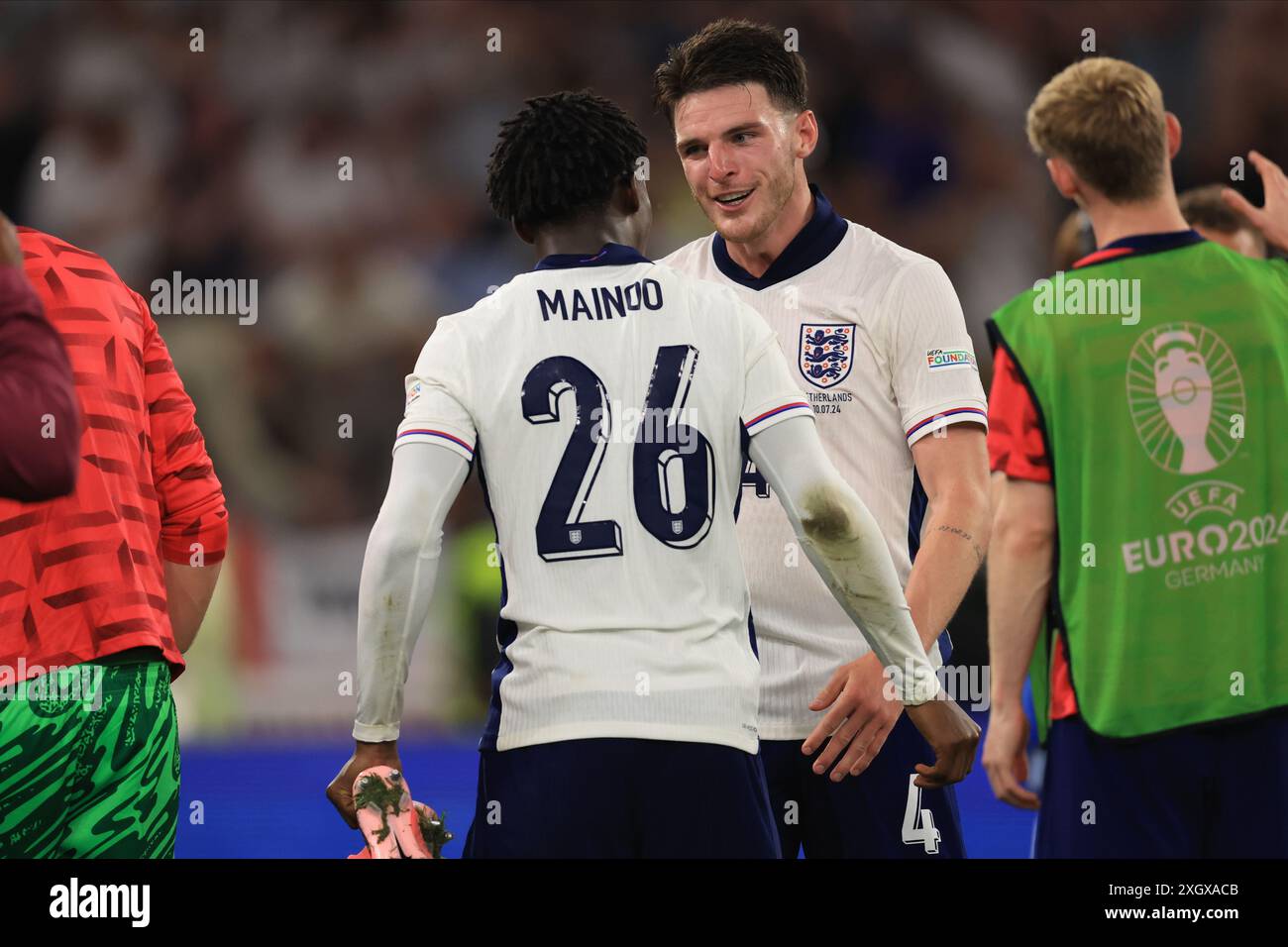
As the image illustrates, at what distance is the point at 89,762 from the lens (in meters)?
2.63

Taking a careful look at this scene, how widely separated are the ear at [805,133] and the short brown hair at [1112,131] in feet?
1.74

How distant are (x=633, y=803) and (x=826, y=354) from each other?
1221mm

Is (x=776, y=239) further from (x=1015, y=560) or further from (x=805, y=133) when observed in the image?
(x=1015, y=560)

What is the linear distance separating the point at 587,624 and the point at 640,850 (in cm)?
38

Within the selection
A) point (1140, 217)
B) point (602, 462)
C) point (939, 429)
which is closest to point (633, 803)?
point (602, 462)

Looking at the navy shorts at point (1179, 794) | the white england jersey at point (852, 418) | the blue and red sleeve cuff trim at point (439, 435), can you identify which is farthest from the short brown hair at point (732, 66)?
the navy shorts at point (1179, 794)

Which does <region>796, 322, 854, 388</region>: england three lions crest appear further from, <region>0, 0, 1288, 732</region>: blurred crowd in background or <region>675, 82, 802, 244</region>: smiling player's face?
<region>0, 0, 1288, 732</region>: blurred crowd in background

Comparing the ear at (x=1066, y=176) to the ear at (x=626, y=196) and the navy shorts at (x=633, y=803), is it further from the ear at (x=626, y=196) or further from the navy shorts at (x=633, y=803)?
the navy shorts at (x=633, y=803)

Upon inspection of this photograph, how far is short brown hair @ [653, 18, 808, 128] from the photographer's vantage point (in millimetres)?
3459

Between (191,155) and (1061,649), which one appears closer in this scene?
(1061,649)

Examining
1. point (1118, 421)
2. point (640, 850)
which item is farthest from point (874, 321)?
point (640, 850)

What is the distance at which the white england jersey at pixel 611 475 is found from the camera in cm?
254

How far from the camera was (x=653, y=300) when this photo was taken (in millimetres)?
2635
